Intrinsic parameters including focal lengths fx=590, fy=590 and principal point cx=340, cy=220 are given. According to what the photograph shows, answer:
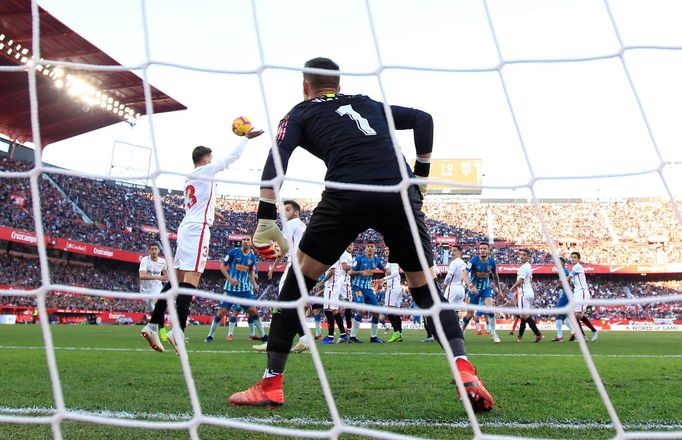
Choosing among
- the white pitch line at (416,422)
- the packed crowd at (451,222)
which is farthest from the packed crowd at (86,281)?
the white pitch line at (416,422)

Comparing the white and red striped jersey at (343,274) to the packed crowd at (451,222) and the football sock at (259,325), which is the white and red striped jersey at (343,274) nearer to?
the football sock at (259,325)

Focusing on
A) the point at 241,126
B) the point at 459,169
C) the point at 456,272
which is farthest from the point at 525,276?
the point at 459,169

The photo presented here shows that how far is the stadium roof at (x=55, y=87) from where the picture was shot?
1614 centimetres

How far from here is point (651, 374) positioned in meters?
4.33

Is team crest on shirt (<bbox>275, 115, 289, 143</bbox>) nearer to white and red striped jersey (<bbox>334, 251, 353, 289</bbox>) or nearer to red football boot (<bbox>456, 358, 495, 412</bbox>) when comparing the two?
red football boot (<bbox>456, 358, 495, 412</bbox>)

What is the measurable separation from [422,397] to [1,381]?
253 centimetres

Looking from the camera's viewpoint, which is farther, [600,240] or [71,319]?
[600,240]

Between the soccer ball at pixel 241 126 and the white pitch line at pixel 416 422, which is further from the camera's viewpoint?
the soccer ball at pixel 241 126

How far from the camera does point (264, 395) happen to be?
273 centimetres

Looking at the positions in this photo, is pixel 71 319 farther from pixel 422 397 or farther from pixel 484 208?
pixel 422 397

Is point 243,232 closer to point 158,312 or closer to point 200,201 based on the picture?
point 200,201

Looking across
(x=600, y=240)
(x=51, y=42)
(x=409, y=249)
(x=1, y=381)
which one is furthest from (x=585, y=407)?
(x=600, y=240)

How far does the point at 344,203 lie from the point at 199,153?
3.15 metres

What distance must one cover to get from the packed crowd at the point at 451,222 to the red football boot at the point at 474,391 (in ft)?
74.1
